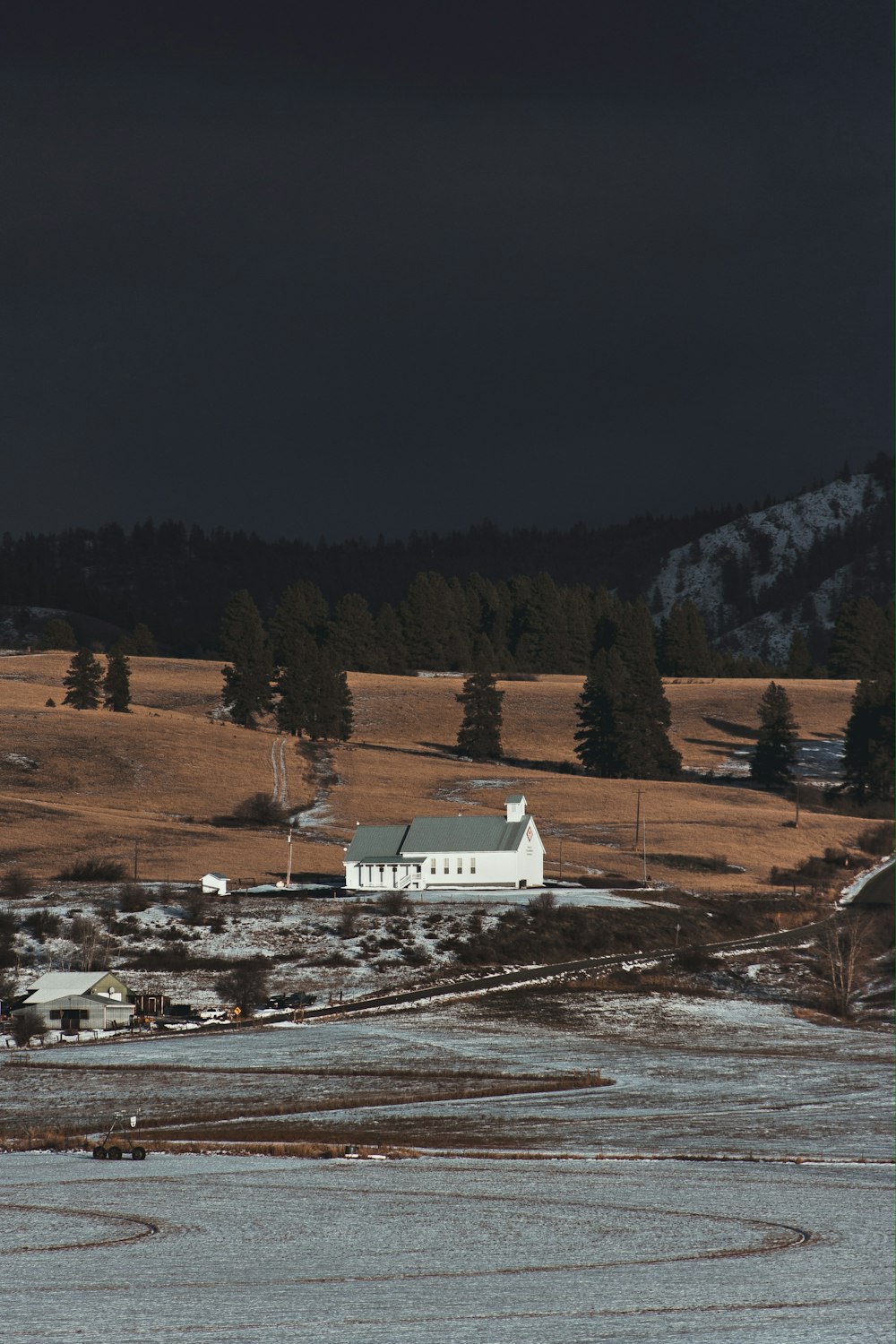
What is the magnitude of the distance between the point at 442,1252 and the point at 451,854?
70707 mm

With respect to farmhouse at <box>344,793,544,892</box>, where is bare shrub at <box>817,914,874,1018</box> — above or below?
below

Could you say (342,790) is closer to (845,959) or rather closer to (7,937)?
(7,937)

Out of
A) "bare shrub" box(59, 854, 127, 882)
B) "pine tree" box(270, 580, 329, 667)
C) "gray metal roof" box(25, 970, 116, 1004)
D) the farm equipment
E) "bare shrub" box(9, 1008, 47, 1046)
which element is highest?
"pine tree" box(270, 580, 329, 667)

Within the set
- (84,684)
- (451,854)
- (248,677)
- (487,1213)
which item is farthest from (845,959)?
(84,684)

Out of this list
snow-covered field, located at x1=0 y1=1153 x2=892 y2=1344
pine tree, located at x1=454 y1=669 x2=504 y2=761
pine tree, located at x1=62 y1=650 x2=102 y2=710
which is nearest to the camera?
snow-covered field, located at x1=0 y1=1153 x2=892 y2=1344

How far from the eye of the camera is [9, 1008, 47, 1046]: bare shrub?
6488cm

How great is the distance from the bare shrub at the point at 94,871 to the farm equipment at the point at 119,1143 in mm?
45214

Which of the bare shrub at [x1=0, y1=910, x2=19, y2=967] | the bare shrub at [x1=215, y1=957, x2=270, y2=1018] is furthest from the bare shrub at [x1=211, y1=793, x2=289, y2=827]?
the bare shrub at [x1=215, y1=957, x2=270, y2=1018]

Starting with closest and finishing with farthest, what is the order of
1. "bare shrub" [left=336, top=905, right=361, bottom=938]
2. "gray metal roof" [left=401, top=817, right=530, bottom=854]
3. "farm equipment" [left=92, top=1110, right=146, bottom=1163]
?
"farm equipment" [left=92, top=1110, right=146, bottom=1163] → "bare shrub" [left=336, top=905, right=361, bottom=938] → "gray metal roof" [left=401, top=817, right=530, bottom=854]

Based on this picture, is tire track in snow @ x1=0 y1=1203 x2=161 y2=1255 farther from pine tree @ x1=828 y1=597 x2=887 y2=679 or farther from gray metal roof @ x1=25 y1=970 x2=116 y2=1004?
pine tree @ x1=828 y1=597 x2=887 y2=679

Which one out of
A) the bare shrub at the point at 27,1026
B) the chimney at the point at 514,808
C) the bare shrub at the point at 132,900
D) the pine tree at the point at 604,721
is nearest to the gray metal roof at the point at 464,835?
the chimney at the point at 514,808

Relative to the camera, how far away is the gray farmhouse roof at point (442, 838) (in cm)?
9969

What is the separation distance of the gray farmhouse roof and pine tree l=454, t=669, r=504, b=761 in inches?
1794

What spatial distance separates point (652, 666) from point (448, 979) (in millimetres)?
81527
